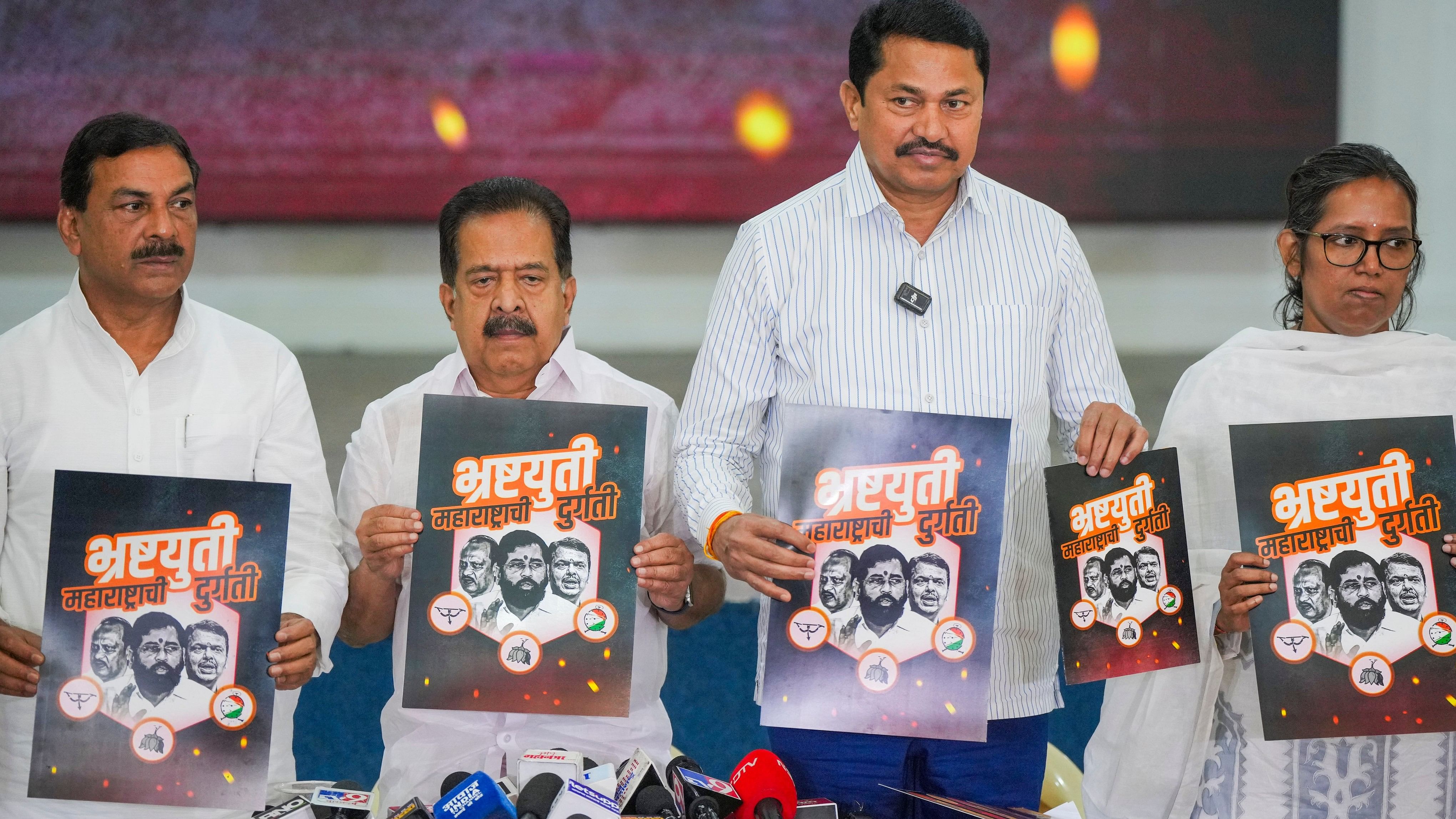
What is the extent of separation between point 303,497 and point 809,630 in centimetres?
85

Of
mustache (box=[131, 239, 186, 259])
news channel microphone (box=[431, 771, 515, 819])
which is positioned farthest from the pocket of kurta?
news channel microphone (box=[431, 771, 515, 819])

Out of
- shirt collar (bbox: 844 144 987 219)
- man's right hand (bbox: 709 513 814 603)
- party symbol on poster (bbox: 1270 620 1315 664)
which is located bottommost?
party symbol on poster (bbox: 1270 620 1315 664)

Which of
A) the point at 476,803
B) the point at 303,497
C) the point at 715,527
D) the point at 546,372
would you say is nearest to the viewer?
the point at 476,803

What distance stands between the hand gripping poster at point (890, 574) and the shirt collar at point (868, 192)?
404mm

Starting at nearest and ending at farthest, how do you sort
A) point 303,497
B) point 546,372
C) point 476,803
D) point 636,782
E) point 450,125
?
point 476,803 < point 636,782 < point 303,497 < point 546,372 < point 450,125

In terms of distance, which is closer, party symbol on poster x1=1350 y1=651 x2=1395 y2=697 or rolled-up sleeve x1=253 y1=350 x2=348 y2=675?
party symbol on poster x1=1350 y1=651 x2=1395 y2=697

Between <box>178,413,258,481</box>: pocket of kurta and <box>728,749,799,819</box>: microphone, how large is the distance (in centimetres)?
90

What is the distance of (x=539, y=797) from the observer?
5.85 ft

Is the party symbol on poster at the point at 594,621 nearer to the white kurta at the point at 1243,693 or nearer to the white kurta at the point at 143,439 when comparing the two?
the white kurta at the point at 143,439

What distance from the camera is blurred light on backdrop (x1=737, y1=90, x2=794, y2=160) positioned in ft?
16.5

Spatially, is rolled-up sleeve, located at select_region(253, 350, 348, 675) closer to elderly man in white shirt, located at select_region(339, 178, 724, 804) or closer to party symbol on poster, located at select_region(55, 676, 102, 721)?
elderly man in white shirt, located at select_region(339, 178, 724, 804)

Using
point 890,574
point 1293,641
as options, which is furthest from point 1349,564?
point 890,574

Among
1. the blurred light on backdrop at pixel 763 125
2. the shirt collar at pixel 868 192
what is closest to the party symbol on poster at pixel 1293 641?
the shirt collar at pixel 868 192

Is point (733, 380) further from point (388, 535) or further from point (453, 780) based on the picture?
point (453, 780)
